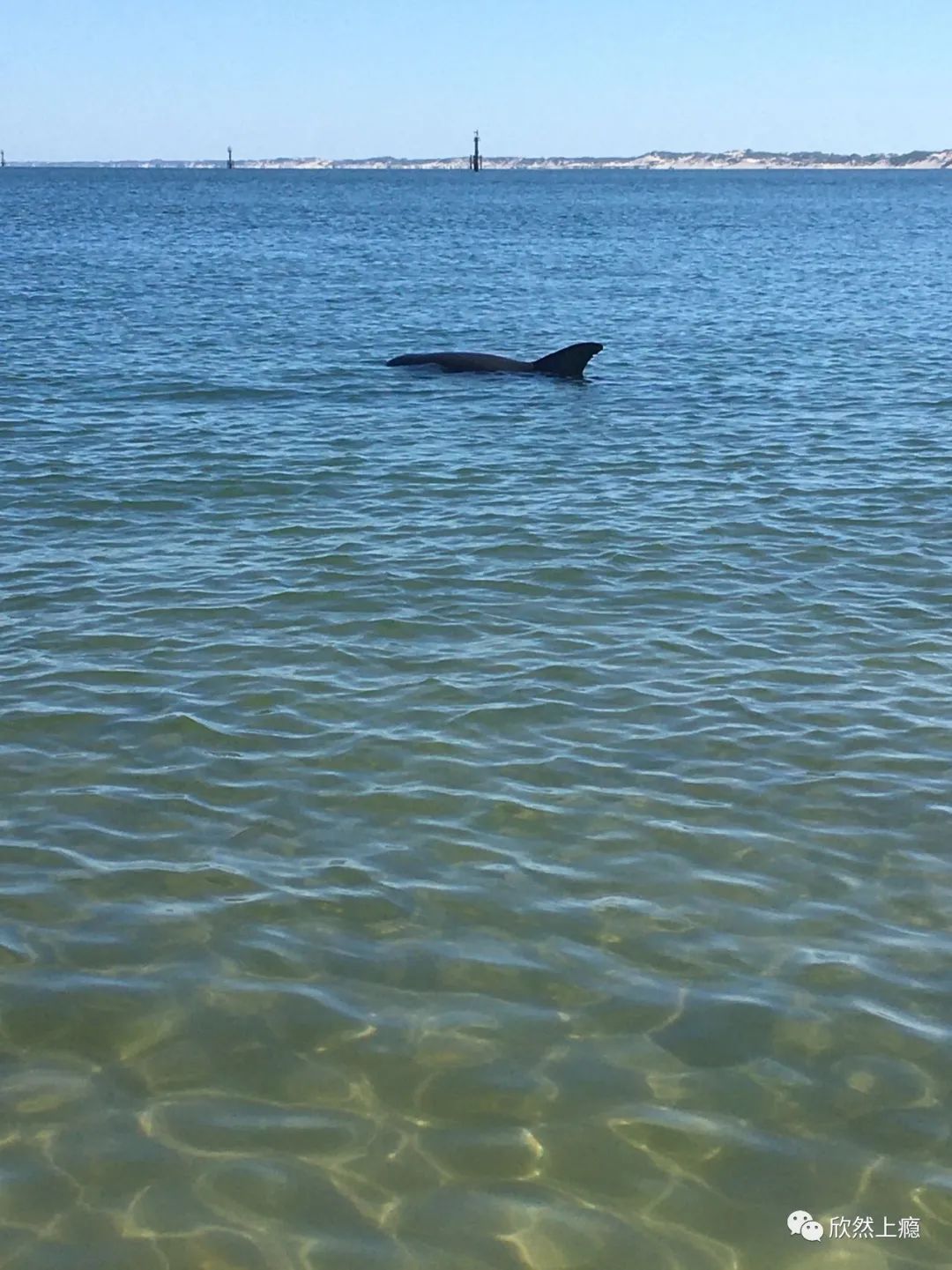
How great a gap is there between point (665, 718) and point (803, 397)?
14708mm

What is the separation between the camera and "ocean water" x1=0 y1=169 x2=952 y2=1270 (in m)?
5.75

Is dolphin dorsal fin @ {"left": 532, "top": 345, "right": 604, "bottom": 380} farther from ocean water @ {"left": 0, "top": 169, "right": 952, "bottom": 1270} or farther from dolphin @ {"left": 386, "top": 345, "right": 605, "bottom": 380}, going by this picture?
ocean water @ {"left": 0, "top": 169, "right": 952, "bottom": 1270}

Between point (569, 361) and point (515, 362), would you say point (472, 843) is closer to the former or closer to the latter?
point (569, 361)

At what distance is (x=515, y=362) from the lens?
25.7 metres

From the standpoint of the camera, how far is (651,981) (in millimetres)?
7105

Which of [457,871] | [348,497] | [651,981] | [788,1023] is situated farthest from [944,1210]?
[348,497]

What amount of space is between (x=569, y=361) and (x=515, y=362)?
1.33 m

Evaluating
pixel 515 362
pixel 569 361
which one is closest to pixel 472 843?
pixel 569 361

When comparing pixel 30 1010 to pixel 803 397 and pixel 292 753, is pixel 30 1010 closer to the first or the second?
pixel 292 753

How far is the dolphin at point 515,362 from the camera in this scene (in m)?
24.5

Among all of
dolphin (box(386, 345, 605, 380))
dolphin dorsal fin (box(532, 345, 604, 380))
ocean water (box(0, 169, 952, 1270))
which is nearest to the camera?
ocean water (box(0, 169, 952, 1270))

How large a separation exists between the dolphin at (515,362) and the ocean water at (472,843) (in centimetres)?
389

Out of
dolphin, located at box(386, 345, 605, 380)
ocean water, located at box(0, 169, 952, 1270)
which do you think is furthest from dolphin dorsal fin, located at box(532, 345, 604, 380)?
ocean water, located at box(0, 169, 952, 1270)

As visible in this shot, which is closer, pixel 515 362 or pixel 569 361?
pixel 569 361
